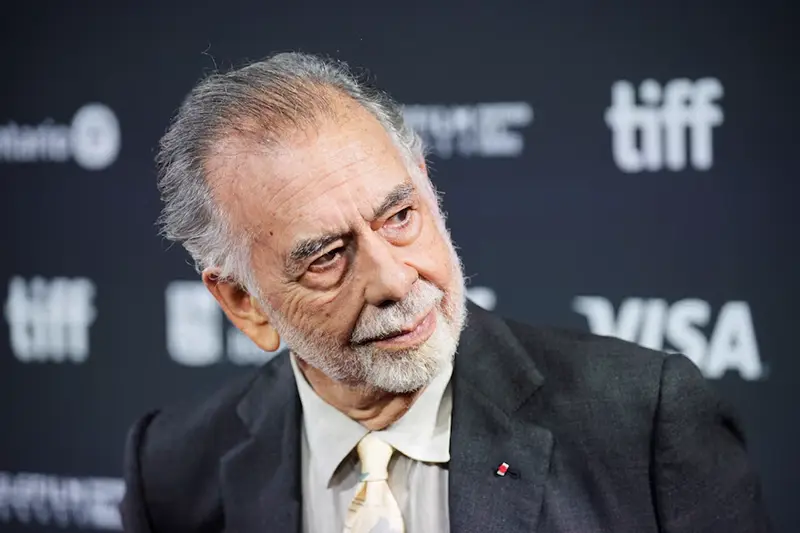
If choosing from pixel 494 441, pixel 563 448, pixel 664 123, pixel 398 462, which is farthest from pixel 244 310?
pixel 664 123

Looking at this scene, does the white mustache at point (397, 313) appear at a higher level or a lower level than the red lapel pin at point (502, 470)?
higher

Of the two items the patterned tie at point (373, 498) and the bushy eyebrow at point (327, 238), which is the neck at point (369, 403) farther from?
the bushy eyebrow at point (327, 238)

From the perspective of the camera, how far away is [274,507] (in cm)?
158

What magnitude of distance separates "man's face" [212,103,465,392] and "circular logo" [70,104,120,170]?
1.45m

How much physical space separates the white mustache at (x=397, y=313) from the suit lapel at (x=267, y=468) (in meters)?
0.32

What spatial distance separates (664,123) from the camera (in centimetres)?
225

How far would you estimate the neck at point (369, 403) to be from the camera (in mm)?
1531

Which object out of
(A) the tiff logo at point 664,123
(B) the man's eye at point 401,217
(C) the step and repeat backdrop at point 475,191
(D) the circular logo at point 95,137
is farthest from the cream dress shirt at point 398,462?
(D) the circular logo at point 95,137

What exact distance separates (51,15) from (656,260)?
6.10 ft

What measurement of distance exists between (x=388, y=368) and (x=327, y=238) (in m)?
0.21

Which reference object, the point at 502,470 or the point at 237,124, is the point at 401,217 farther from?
the point at 502,470

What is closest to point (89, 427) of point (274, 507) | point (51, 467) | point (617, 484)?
point (51, 467)

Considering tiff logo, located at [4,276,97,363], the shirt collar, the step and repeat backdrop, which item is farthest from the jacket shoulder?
tiff logo, located at [4,276,97,363]

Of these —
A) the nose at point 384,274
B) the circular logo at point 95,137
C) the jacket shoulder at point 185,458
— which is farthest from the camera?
the circular logo at point 95,137
